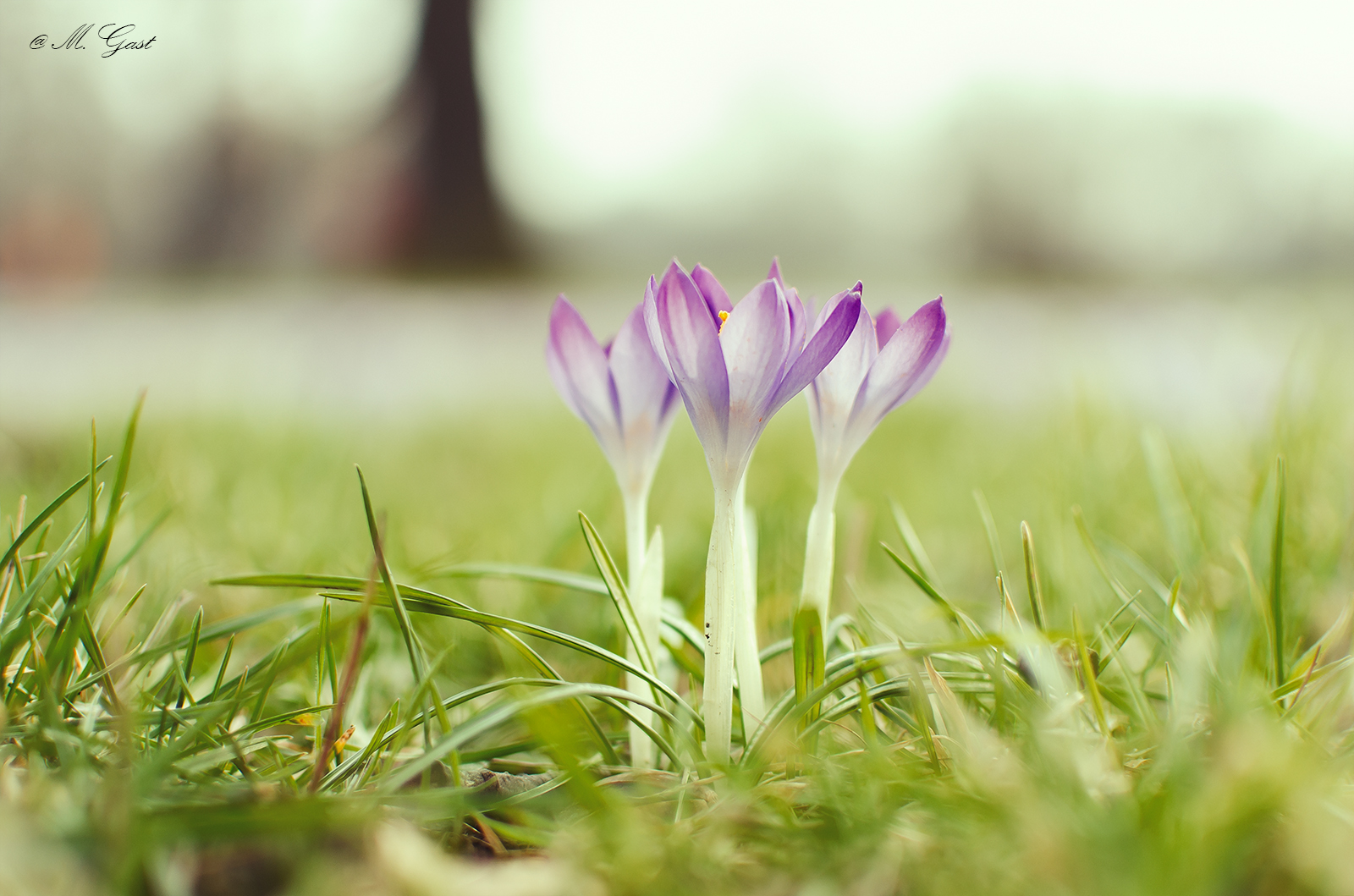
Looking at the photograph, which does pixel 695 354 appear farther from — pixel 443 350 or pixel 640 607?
pixel 443 350

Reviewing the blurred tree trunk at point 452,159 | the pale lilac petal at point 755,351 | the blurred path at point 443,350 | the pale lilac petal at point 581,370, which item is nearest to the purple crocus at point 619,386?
the pale lilac petal at point 581,370

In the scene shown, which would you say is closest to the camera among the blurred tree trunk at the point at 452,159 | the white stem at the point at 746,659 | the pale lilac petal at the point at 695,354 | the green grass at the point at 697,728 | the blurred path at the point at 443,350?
the green grass at the point at 697,728

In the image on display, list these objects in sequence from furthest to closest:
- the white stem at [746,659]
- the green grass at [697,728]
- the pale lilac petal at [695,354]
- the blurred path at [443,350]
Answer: the blurred path at [443,350]
the white stem at [746,659]
the pale lilac petal at [695,354]
the green grass at [697,728]

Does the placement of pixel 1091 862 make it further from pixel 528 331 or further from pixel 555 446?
pixel 528 331

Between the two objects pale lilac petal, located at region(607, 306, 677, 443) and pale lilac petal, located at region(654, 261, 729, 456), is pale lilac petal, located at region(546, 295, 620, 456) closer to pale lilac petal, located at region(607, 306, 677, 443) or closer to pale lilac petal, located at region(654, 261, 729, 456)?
pale lilac petal, located at region(607, 306, 677, 443)

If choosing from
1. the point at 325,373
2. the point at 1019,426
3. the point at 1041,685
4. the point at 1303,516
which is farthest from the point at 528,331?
the point at 1041,685

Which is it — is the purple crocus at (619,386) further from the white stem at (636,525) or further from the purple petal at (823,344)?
the purple petal at (823,344)

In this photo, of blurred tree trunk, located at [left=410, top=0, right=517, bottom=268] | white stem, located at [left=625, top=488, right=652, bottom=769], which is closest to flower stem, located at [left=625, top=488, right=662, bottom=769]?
white stem, located at [left=625, top=488, right=652, bottom=769]
